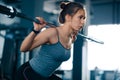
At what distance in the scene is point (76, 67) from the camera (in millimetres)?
3863

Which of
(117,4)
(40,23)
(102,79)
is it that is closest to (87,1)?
(40,23)

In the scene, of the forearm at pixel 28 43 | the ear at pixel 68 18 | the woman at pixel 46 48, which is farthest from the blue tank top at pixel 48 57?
the ear at pixel 68 18

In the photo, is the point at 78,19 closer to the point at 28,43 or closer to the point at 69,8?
the point at 69,8

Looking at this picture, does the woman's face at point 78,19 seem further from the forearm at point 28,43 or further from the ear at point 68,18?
the forearm at point 28,43

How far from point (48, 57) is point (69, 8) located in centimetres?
46

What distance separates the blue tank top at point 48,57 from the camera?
1.75 meters

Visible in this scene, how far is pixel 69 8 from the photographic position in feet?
6.38

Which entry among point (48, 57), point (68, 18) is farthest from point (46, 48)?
point (68, 18)

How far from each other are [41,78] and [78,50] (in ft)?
6.80

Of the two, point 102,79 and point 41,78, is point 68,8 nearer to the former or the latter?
point 41,78

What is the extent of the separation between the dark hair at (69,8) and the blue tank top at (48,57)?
290 millimetres

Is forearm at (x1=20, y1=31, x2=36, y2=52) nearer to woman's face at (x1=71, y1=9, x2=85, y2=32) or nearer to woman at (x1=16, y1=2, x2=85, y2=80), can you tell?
woman at (x1=16, y1=2, x2=85, y2=80)

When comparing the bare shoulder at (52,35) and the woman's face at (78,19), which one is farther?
the woman's face at (78,19)

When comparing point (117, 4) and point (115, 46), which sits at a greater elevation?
point (117, 4)
